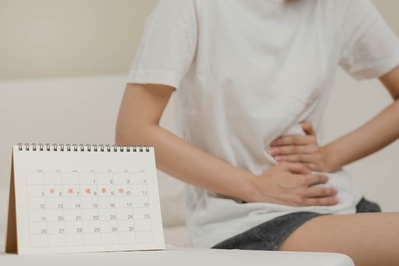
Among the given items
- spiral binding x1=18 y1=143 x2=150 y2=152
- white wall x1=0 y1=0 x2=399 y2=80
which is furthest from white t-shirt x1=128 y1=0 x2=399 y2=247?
white wall x1=0 y1=0 x2=399 y2=80

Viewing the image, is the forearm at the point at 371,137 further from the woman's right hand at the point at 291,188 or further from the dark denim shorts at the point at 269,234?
the dark denim shorts at the point at 269,234

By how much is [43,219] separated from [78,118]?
1.08 metres

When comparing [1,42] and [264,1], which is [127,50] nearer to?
[1,42]

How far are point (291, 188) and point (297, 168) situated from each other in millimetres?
58

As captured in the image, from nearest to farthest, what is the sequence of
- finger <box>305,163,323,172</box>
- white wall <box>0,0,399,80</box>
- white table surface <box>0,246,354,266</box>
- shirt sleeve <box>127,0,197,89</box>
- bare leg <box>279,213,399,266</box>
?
white table surface <box>0,246,354,266</box>, bare leg <box>279,213,399,266</box>, shirt sleeve <box>127,0,197,89</box>, finger <box>305,163,323,172</box>, white wall <box>0,0,399,80</box>

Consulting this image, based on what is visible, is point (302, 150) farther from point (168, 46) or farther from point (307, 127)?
point (168, 46)

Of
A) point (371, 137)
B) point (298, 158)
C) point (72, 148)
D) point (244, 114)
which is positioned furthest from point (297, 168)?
point (72, 148)

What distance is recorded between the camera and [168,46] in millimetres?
801

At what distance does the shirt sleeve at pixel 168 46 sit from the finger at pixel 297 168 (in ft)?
0.88

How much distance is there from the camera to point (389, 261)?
664 mm

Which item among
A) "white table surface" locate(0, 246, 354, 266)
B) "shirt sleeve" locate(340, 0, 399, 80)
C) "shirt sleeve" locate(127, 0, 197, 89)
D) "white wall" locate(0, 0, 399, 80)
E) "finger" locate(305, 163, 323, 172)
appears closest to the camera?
"white table surface" locate(0, 246, 354, 266)

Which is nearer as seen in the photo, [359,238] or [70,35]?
[359,238]

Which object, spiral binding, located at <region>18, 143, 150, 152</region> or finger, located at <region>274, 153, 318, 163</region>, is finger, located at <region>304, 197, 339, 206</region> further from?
spiral binding, located at <region>18, 143, 150, 152</region>

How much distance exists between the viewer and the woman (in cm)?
80
